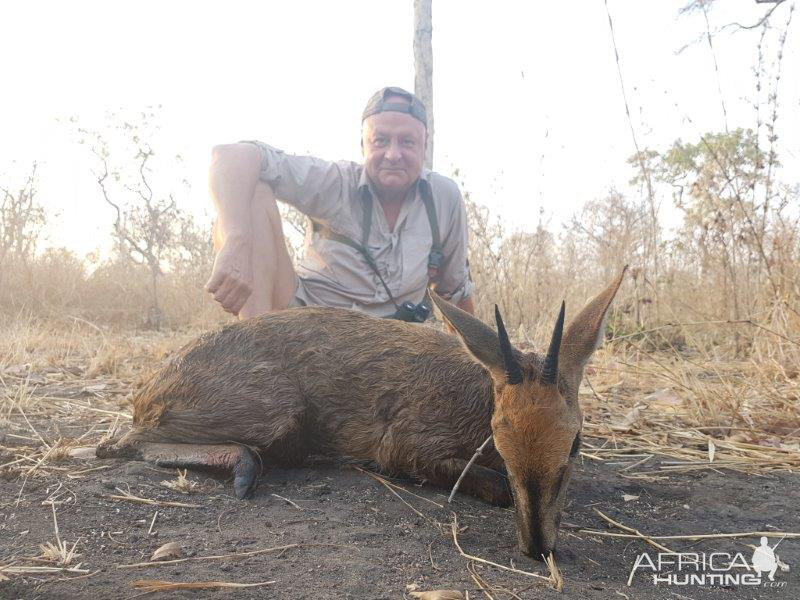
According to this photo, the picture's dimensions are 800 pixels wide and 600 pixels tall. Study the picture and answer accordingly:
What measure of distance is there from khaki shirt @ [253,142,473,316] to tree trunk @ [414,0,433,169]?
16.5 ft

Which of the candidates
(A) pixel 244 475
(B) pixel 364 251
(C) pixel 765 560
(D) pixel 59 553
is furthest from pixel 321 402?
(B) pixel 364 251

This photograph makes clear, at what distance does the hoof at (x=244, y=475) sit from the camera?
2.73 meters

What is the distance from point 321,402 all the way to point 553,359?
1.38 m

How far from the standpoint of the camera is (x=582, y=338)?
2529mm

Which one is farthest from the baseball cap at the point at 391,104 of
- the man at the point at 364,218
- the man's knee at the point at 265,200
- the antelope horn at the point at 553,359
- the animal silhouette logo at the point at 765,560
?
the animal silhouette logo at the point at 765,560

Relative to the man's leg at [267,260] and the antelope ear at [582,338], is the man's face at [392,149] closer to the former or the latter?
the man's leg at [267,260]

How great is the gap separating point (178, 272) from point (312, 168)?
8.80 m

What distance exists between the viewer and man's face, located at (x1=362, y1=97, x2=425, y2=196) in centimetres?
502

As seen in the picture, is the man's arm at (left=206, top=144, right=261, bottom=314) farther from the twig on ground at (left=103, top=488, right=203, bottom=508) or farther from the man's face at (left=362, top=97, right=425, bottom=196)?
the twig on ground at (left=103, top=488, right=203, bottom=508)

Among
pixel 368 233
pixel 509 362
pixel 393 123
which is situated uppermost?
pixel 393 123

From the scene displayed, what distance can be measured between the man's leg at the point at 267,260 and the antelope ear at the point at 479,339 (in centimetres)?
224

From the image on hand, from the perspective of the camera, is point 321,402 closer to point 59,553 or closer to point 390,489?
point 390,489

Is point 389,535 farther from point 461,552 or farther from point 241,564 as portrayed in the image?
point 241,564
